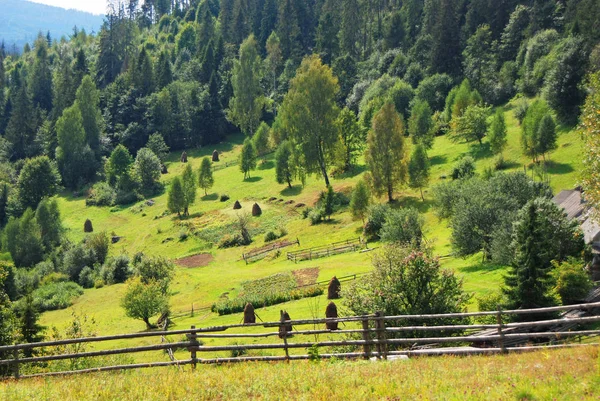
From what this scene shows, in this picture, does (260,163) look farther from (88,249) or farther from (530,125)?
(530,125)

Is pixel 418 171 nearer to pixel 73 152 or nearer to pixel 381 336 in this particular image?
pixel 381 336

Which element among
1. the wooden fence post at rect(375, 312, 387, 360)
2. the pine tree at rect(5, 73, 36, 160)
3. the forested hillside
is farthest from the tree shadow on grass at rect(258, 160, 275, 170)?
the wooden fence post at rect(375, 312, 387, 360)

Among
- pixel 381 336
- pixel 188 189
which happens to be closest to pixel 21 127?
pixel 188 189

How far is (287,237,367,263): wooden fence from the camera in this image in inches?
2192

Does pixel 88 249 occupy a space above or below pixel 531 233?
below

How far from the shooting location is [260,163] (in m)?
95.4

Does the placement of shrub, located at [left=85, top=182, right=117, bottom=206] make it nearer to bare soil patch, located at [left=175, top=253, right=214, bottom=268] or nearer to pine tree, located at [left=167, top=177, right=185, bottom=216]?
pine tree, located at [left=167, top=177, right=185, bottom=216]

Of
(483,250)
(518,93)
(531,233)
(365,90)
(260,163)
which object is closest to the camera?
(531,233)

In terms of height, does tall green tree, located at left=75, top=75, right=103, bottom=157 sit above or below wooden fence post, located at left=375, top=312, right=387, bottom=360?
above

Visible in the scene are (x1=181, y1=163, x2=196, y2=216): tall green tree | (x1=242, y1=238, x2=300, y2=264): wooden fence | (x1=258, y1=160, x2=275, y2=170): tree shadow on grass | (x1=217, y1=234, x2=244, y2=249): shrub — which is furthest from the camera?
(x1=258, y1=160, x2=275, y2=170): tree shadow on grass

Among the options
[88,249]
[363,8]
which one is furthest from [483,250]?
[363,8]

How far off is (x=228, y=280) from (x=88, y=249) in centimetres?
2455

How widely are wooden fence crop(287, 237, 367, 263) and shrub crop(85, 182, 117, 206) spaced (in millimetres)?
44429

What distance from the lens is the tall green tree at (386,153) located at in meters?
64.3
